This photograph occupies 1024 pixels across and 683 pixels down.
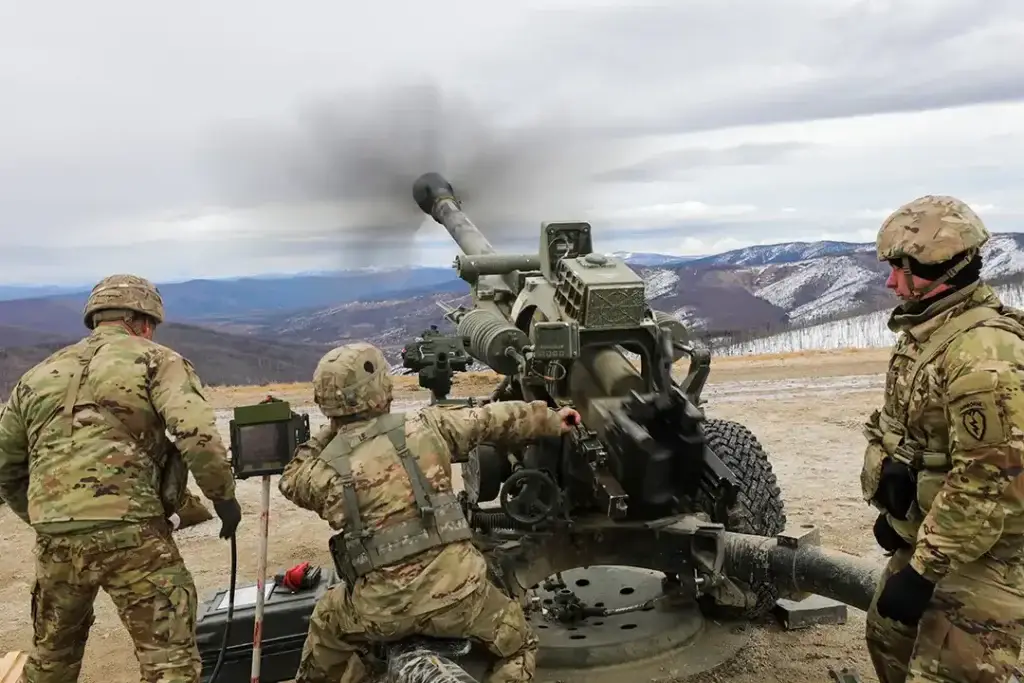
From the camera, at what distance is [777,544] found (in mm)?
3963

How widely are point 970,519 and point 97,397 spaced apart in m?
2.96

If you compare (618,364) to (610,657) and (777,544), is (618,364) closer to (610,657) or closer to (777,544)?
(777,544)

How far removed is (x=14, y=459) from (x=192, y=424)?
87 centimetres

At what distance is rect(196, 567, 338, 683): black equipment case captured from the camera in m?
4.00

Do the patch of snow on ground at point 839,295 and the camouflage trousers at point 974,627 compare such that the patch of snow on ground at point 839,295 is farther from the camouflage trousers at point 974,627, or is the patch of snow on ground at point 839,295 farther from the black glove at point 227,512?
the camouflage trousers at point 974,627

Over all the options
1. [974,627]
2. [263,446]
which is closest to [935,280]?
[974,627]

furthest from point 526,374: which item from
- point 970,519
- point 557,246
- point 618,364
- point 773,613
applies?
point 970,519

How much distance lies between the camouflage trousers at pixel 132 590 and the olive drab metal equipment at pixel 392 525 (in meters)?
0.70

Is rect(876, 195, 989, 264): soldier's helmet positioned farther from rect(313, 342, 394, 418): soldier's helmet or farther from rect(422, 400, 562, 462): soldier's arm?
rect(313, 342, 394, 418): soldier's helmet

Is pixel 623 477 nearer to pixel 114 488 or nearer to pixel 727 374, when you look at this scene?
pixel 114 488

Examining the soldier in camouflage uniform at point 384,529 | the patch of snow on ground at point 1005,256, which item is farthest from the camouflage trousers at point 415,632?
the patch of snow on ground at point 1005,256

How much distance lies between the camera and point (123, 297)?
3715mm

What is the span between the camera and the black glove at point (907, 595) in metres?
2.65

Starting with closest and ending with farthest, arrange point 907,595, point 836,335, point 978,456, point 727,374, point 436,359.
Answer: point 978,456, point 907,595, point 436,359, point 727,374, point 836,335
